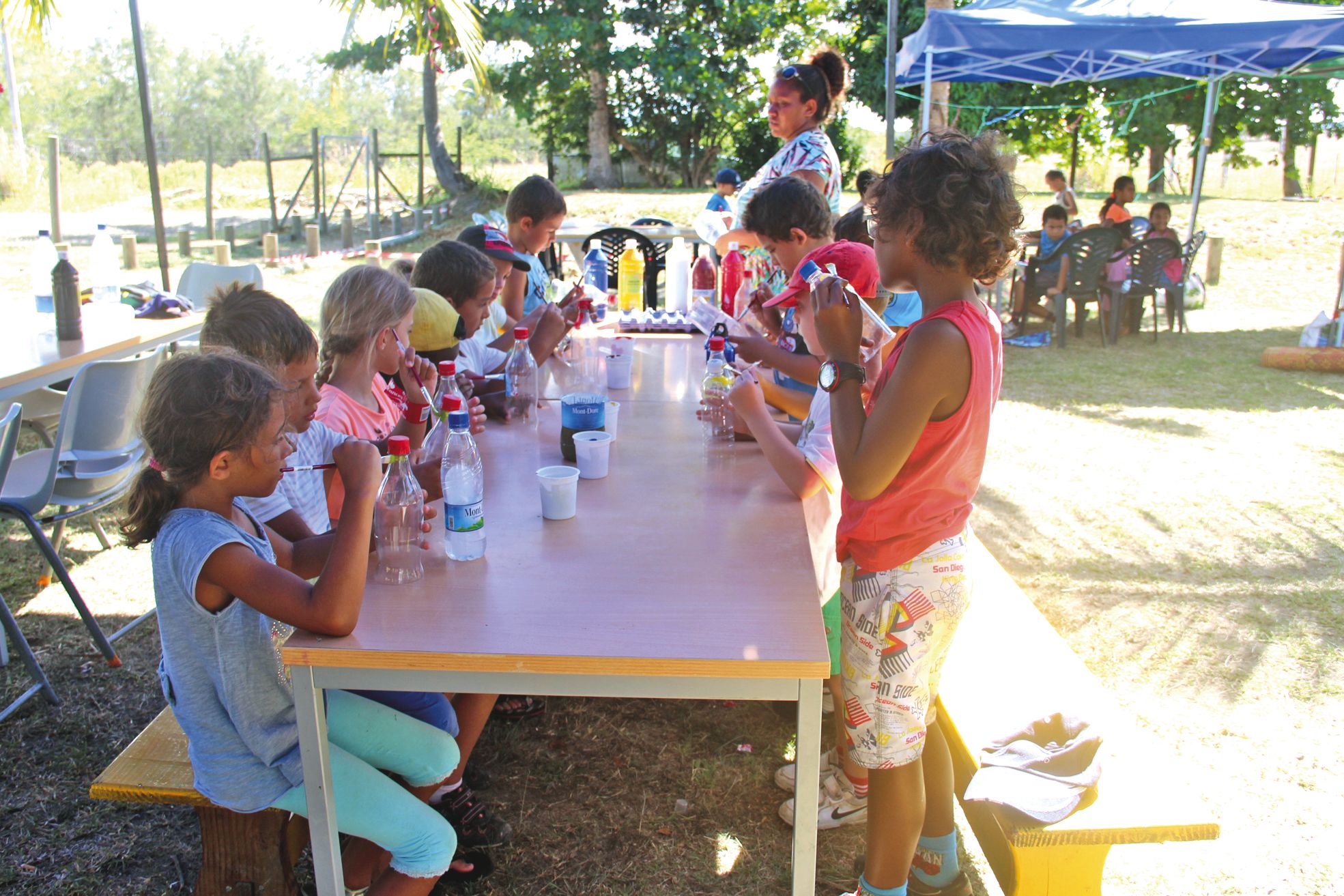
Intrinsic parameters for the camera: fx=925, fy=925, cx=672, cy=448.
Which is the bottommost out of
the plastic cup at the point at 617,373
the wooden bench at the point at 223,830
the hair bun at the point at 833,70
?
the wooden bench at the point at 223,830

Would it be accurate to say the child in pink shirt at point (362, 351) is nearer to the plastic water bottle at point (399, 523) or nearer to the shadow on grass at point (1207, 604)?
the plastic water bottle at point (399, 523)

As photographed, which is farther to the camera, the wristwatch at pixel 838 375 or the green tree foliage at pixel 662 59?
the green tree foliage at pixel 662 59

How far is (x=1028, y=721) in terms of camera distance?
2080mm

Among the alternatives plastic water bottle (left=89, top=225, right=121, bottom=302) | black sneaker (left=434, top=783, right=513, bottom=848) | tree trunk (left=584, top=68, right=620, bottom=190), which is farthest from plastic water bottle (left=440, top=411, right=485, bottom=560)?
tree trunk (left=584, top=68, right=620, bottom=190)

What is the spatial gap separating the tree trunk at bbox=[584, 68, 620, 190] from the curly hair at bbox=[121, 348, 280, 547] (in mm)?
19994

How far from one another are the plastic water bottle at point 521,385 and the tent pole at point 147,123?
156 inches

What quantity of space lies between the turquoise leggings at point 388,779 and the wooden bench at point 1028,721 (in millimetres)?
1140

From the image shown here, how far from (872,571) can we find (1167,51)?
28.9 ft

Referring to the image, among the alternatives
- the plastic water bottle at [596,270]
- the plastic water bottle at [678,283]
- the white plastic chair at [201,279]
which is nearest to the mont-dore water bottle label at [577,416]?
the plastic water bottle at [678,283]

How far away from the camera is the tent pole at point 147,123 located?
18.3ft

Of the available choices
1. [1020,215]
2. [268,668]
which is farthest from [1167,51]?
[268,668]

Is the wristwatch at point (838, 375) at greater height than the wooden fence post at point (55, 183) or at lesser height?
lesser

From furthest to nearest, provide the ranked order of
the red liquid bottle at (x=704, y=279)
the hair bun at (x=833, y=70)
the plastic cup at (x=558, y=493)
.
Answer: the red liquid bottle at (x=704, y=279)
the hair bun at (x=833, y=70)
the plastic cup at (x=558, y=493)

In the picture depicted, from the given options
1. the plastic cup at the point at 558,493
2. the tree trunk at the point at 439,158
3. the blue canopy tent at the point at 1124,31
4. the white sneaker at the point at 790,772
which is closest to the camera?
the plastic cup at the point at 558,493
